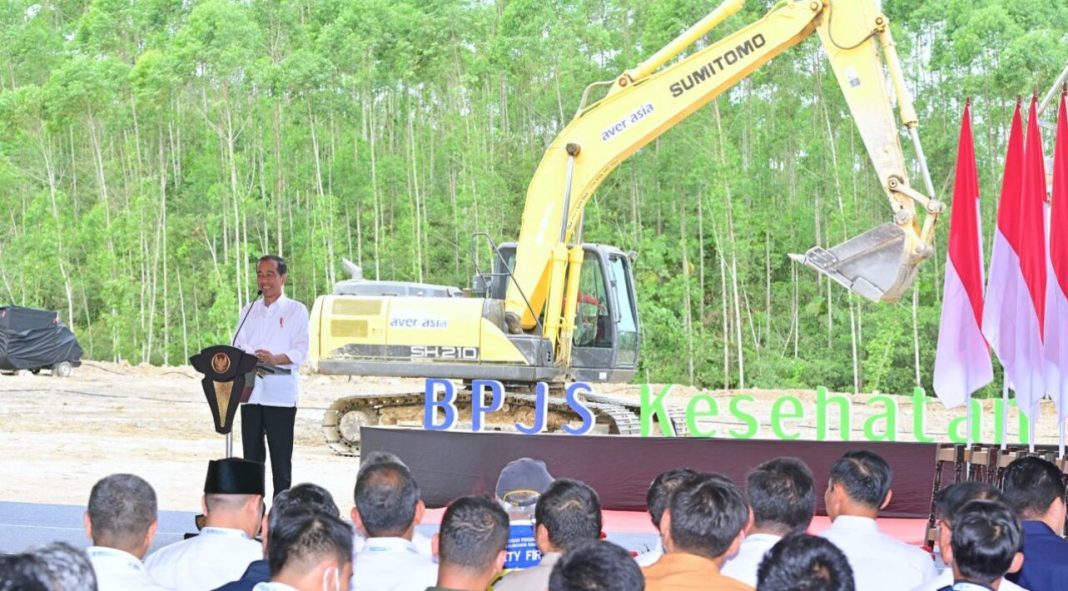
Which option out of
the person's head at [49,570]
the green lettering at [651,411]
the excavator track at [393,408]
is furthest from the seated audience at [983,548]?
the excavator track at [393,408]

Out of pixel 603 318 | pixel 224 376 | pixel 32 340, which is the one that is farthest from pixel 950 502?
pixel 32 340

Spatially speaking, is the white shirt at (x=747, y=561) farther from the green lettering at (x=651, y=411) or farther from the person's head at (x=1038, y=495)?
the green lettering at (x=651, y=411)

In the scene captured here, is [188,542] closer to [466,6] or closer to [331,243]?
[331,243]

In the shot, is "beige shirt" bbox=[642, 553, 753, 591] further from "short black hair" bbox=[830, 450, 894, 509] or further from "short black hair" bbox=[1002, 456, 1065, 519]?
"short black hair" bbox=[1002, 456, 1065, 519]

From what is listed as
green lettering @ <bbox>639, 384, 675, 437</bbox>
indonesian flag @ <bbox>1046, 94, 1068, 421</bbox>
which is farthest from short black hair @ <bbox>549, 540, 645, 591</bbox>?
green lettering @ <bbox>639, 384, 675, 437</bbox>

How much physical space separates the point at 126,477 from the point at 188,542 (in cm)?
63

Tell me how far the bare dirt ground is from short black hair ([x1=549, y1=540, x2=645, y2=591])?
33.4 ft

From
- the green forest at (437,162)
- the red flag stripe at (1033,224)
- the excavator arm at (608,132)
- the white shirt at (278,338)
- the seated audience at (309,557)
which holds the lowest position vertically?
the seated audience at (309,557)

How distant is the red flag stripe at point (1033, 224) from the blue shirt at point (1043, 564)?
13.7 feet

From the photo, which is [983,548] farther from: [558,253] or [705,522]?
[558,253]

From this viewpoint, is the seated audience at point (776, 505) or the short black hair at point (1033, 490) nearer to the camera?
the seated audience at point (776, 505)

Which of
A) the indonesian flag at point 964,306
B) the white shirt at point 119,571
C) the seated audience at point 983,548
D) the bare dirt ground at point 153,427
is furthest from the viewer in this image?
the bare dirt ground at point 153,427

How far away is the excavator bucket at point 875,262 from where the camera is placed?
14.4 metres

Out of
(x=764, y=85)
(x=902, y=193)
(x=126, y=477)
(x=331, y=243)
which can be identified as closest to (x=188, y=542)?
(x=126, y=477)
